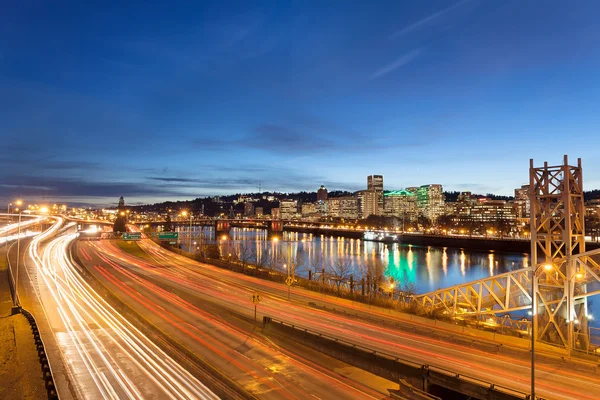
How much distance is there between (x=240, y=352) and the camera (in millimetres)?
15961

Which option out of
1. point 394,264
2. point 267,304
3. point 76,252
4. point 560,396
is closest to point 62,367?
point 267,304

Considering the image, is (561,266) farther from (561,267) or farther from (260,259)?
(260,259)

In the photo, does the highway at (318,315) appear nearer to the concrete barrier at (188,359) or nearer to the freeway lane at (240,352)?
the freeway lane at (240,352)

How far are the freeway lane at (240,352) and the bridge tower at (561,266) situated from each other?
838 cm

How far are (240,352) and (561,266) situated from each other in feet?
47.9

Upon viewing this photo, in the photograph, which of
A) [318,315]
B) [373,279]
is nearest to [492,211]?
[373,279]

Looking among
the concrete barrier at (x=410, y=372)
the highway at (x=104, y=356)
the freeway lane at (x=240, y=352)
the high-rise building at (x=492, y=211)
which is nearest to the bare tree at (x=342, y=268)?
the freeway lane at (x=240, y=352)

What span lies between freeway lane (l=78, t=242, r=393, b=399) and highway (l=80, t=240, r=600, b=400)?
108 centimetres

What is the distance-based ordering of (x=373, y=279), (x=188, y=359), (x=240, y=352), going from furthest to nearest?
(x=373, y=279) → (x=240, y=352) → (x=188, y=359)

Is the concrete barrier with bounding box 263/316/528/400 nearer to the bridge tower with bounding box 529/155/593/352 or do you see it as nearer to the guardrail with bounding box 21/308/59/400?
the bridge tower with bounding box 529/155/593/352

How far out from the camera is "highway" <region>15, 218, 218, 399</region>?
484 inches

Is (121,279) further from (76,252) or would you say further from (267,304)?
(76,252)

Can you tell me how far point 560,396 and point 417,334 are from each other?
6.94 metres

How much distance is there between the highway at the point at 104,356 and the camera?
1230cm
